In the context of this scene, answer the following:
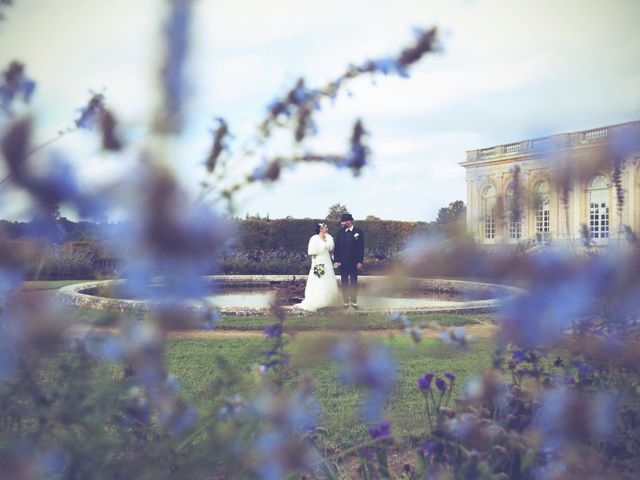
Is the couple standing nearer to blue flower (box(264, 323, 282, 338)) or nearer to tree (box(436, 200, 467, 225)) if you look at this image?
blue flower (box(264, 323, 282, 338))

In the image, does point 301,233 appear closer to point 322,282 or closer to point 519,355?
point 322,282

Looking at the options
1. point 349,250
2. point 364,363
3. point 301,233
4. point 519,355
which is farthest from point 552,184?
point 301,233

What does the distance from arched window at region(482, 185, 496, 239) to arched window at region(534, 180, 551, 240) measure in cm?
6

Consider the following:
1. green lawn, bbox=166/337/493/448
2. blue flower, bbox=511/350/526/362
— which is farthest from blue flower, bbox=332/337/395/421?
blue flower, bbox=511/350/526/362

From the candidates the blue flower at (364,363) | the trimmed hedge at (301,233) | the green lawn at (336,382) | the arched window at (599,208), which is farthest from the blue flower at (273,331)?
the trimmed hedge at (301,233)

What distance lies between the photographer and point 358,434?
3.50 m

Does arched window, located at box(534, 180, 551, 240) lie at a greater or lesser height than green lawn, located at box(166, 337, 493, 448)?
greater

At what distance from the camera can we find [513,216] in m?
0.91

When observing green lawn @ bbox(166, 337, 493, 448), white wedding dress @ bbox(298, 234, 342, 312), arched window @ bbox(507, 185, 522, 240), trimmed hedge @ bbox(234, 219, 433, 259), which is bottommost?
green lawn @ bbox(166, 337, 493, 448)

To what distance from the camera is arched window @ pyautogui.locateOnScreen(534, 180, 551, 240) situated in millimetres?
890

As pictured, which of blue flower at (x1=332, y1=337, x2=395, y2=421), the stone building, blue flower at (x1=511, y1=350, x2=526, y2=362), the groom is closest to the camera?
the stone building

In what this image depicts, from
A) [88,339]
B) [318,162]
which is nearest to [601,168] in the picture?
[318,162]

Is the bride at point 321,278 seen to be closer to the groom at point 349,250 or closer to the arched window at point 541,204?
the groom at point 349,250

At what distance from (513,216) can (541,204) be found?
0.05m
